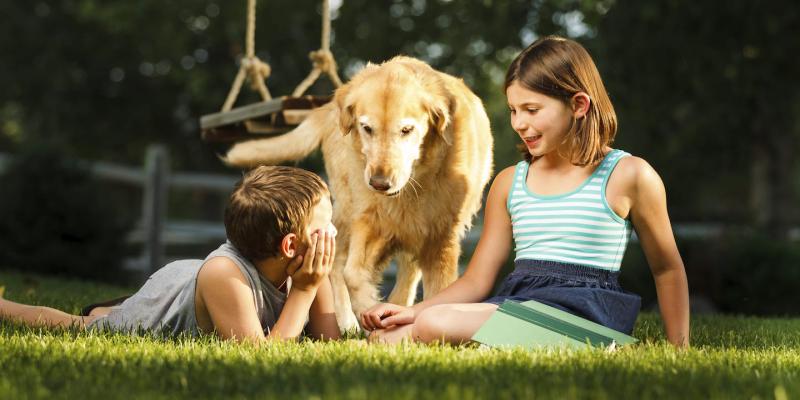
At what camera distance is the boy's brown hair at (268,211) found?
149 inches

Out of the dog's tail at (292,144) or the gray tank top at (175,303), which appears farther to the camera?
the dog's tail at (292,144)

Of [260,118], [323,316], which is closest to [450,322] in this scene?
[323,316]

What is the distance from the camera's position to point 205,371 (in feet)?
9.68

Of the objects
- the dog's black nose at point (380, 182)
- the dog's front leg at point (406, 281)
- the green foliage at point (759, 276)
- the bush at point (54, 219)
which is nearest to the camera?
the dog's black nose at point (380, 182)

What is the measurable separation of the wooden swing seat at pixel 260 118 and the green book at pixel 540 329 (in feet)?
8.12

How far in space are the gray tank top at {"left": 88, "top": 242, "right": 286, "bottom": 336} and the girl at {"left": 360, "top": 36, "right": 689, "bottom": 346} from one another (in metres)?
0.44

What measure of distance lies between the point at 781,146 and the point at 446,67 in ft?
26.9

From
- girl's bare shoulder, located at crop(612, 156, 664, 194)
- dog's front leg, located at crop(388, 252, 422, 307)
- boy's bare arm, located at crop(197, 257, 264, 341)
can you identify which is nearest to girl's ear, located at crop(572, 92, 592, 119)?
girl's bare shoulder, located at crop(612, 156, 664, 194)

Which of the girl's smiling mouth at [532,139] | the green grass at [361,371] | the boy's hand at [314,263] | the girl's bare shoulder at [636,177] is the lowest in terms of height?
the green grass at [361,371]

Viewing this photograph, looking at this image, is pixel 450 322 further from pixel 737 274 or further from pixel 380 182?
pixel 737 274

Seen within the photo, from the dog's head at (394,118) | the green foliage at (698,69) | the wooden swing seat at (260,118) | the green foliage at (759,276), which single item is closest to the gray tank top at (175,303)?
the dog's head at (394,118)

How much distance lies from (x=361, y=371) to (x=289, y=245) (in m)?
0.98

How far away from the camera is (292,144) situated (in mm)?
5859

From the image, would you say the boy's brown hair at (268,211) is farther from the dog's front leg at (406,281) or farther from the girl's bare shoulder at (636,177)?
the dog's front leg at (406,281)
